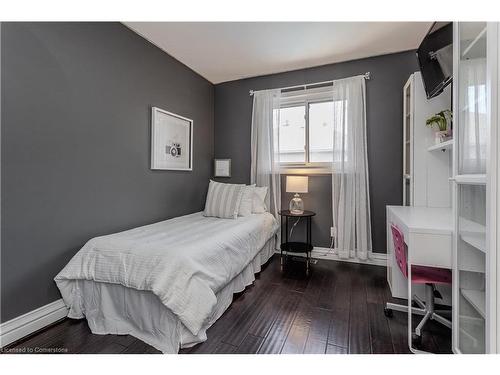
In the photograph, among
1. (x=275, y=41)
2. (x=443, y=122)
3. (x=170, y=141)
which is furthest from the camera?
(x=170, y=141)

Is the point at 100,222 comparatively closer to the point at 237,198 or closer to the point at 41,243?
the point at 41,243

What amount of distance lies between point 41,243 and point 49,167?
1.88 feet

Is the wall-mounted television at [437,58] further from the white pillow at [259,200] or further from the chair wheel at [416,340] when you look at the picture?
the white pillow at [259,200]

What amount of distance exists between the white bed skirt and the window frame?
6.93ft

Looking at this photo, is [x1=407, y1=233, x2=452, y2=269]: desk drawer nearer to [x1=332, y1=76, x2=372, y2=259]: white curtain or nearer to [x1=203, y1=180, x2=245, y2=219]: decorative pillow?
[x1=332, y1=76, x2=372, y2=259]: white curtain

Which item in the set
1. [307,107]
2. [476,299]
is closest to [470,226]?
[476,299]

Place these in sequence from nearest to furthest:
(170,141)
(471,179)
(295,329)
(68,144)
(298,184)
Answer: (471,179) < (295,329) < (68,144) < (170,141) < (298,184)

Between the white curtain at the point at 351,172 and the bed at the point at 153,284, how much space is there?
173cm

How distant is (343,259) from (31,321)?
10.6 feet

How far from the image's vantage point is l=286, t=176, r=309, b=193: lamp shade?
302 centimetres

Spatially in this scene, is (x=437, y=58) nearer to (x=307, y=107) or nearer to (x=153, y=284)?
(x=307, y=107)

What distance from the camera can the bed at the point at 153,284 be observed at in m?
1.46

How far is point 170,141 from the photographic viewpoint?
291 cm

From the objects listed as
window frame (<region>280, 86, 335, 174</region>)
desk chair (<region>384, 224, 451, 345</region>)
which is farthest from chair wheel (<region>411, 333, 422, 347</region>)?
window frame (<region>280, 86, 335, 174</region>)
